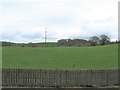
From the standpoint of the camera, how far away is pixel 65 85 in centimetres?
1777

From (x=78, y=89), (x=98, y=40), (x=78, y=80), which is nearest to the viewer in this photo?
(x=78, y=89)

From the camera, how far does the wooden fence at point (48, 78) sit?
1770cm

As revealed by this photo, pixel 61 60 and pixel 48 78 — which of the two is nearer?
pixel 48 78

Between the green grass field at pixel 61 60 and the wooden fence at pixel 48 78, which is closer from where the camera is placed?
the wooden fence at pixel 48 78

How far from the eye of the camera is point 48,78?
17844 millimetres

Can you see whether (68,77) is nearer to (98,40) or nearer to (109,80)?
(109,80)

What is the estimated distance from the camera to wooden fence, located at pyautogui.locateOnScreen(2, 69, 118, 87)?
17.7m

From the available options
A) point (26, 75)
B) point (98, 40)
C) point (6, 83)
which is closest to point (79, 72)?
point (26, 75)

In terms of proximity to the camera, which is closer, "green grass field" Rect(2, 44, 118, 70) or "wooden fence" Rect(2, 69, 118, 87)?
"wooden fence" Rect(2, 69, 118, 87)

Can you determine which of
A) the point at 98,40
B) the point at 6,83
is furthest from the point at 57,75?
the point at 98,40

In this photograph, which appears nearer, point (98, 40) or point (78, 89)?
point (78, 89)

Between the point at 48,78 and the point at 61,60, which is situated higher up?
the point at 61,60

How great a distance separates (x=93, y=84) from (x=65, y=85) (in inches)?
63.3

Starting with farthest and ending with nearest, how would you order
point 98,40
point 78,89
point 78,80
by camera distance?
1. point 98,40
2. point 78,80
3. point 78,89
